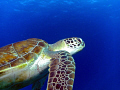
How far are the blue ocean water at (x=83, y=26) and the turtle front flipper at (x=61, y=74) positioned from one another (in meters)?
19.7

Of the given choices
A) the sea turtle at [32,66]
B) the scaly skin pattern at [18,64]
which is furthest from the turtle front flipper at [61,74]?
the scaly skin pattern at [18,64]

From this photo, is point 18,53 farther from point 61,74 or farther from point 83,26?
point 83,26

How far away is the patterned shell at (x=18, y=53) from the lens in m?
2.16

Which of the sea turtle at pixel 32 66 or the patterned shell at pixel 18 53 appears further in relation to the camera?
the patterned shell at pixel 18 53

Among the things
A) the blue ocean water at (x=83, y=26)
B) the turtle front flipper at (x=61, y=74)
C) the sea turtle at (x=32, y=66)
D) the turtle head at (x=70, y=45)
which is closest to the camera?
the turtle front flipper at (x=61, y=74)

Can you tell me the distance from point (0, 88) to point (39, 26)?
101 feet

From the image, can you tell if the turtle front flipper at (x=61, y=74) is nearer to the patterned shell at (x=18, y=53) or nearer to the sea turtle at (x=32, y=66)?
the sea turtle at (x=32, y=66)

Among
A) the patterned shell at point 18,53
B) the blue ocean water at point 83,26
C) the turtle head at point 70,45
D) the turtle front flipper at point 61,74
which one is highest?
the blue ocean water at point 83,26

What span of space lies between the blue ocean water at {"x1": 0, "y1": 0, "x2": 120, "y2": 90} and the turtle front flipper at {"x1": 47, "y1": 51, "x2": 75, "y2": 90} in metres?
19.7

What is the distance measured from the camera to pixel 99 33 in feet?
97.6

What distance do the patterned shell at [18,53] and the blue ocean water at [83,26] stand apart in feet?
64.1

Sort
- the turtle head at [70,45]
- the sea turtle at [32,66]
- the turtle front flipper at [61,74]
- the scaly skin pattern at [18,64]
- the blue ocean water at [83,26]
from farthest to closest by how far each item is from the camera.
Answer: the blue ocean water at [83,26] → the turtle head at [70,45] → the scaly skin pattern at [18,64] → the sea turtle at [32,66] → the turtle front flipper at [61,74]

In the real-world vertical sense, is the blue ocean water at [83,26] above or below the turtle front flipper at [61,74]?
above

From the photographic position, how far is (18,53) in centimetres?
240
